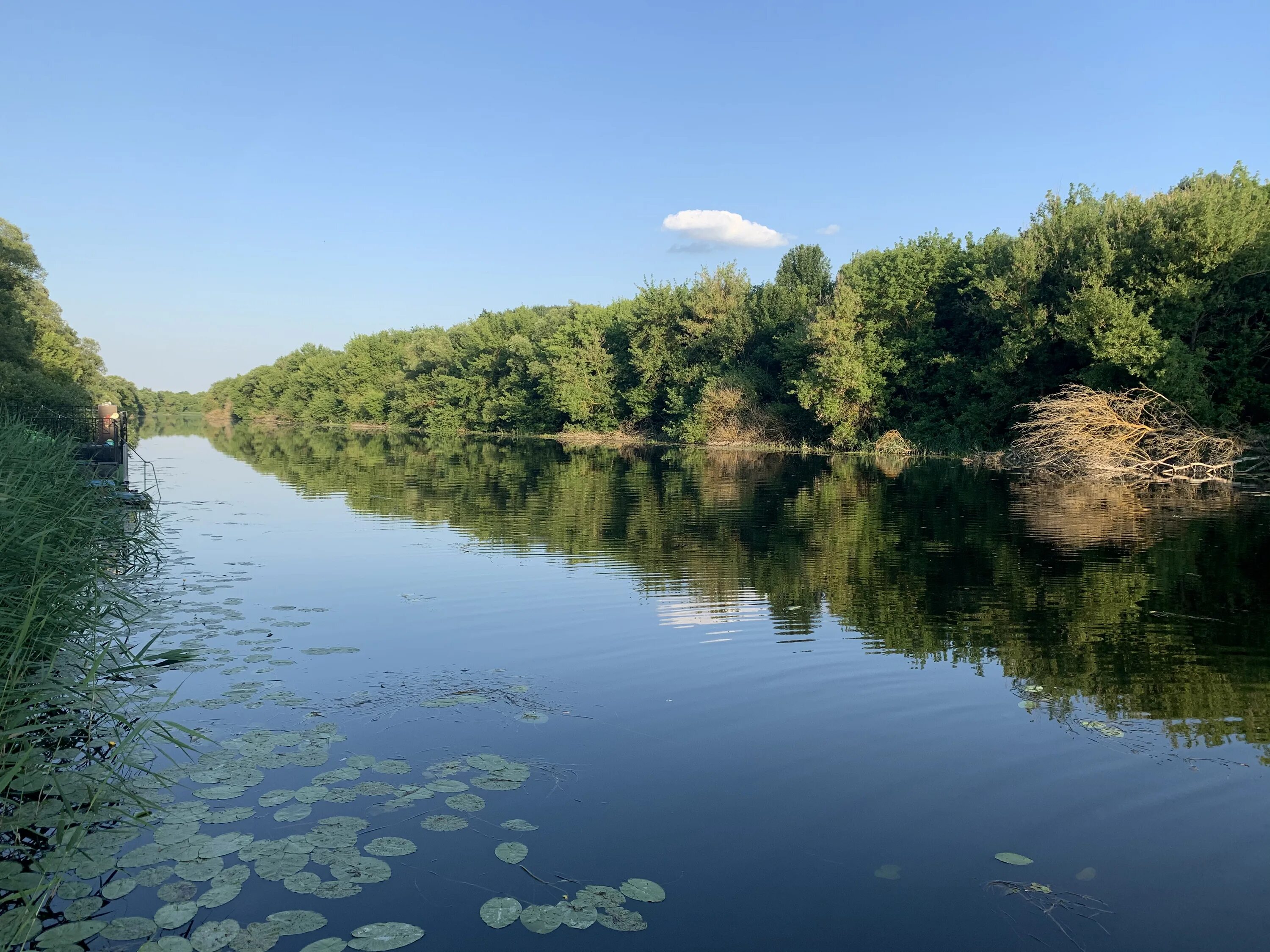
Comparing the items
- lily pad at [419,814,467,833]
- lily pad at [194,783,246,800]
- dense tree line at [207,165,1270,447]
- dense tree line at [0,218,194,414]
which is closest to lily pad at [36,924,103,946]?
lily pad at [194,783,246,800]

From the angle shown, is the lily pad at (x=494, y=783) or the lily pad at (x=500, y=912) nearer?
the lily pad at (x=500, y=912)

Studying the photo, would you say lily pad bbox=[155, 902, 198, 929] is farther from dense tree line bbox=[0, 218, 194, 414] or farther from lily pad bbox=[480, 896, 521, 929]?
dense tree line bbox=[0, 218, 194, 414]

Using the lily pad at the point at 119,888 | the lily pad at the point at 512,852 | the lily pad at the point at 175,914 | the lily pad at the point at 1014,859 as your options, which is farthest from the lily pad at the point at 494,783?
the lily pad at the point at 1014,859

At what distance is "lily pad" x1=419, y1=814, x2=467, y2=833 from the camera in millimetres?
5586

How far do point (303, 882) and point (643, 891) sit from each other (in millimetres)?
1953

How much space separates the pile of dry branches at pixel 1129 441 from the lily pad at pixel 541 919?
106 feet

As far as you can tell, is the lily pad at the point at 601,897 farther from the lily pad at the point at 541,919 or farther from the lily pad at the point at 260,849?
the lily pad at the point at 260,849

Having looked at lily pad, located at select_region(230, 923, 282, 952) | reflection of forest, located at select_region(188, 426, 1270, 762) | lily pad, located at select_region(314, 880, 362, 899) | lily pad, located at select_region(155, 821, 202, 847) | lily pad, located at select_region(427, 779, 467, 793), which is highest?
reflection of forest, located at select_region(188, 426, 1270, 762)

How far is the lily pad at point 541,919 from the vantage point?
4562 millimetres

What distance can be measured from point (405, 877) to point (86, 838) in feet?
7.06

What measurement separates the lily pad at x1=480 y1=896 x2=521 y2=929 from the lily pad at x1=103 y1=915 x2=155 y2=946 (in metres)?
1.69

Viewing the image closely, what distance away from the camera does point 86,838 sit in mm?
5414

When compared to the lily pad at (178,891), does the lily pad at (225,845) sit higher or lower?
higher

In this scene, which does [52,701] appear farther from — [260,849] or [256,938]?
[256,938]
